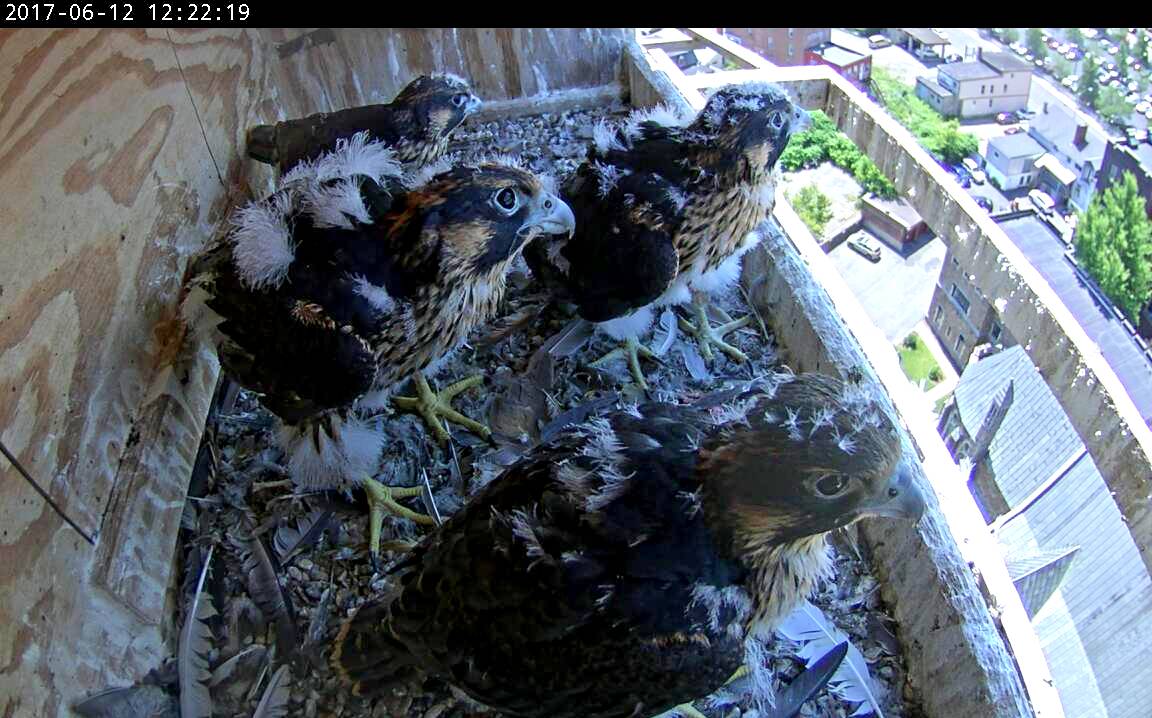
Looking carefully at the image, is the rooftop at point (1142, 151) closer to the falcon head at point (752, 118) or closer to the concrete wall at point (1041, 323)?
the concrete wall at point (1041, 323)

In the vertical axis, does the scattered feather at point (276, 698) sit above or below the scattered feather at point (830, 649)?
above

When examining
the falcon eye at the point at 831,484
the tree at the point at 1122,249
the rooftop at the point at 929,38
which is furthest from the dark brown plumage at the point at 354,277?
the rooftop at the point at 929,38

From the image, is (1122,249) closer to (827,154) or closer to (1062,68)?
(1062,68)

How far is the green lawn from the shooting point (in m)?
7.46

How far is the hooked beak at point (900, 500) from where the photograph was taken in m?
1.78

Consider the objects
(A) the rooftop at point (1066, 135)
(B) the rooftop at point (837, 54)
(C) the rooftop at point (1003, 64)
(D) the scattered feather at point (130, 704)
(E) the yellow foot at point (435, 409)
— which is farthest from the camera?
(B) the rooftop at point (837, 54)

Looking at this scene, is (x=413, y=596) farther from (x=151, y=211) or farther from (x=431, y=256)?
(x=151, y=211)

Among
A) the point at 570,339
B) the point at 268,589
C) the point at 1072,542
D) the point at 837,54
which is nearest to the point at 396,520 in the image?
the point at 268,589

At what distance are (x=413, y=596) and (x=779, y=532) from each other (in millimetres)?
848

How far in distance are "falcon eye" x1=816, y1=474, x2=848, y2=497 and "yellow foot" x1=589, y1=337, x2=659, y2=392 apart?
1.44m

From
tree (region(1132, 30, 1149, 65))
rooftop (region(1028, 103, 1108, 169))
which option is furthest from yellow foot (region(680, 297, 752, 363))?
rooftop (region(1028, 103, 1108, 169))

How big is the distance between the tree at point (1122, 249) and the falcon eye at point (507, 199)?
7.15m

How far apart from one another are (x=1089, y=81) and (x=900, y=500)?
925cm
